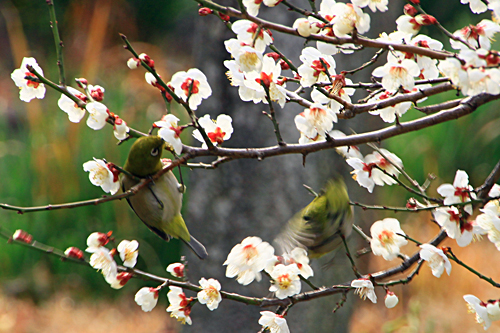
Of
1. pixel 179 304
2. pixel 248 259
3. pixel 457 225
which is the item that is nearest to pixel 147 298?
pixel 179 304

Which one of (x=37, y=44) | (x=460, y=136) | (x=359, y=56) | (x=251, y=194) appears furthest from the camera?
(x=37, y=44)

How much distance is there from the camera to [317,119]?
2.76 feet

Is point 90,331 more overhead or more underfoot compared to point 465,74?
more underfoot

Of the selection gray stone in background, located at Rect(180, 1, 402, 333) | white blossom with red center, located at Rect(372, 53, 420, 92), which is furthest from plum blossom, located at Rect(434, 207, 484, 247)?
gray stone in background, located at Rect(180, 1, 402, 333)

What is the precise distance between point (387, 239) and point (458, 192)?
0.55ft

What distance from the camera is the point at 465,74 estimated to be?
63 centimetres

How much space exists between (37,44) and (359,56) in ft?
19.5

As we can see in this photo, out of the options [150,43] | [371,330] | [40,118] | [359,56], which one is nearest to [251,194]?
[359,56]

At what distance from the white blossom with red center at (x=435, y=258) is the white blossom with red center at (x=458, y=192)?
3.5 inches

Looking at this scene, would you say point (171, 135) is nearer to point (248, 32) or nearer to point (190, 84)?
point (190, 84)

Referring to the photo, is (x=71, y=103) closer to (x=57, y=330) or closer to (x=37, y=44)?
(x=57, y=330)

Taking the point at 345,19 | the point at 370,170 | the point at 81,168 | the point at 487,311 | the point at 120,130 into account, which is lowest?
the point at 81,168

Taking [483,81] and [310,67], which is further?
[310,67]

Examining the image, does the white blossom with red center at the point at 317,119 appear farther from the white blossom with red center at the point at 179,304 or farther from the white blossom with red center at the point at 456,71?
the white blossom with red center at the point at 179,304
